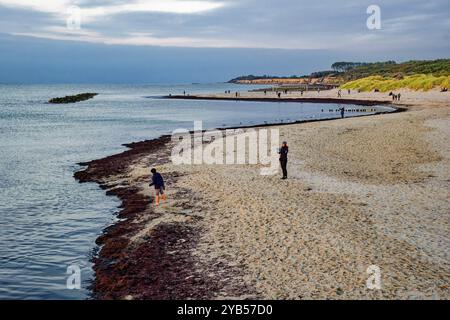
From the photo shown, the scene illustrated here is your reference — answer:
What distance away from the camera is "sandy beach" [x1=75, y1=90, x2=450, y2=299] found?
451 inches

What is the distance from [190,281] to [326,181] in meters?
11.7

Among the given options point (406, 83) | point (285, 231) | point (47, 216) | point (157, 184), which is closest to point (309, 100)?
point (406, 83)

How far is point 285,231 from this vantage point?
14.9m

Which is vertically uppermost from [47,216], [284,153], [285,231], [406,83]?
[406,83]

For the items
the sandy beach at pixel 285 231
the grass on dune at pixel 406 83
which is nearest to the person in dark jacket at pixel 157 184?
the sandy beach at pixel 285 231

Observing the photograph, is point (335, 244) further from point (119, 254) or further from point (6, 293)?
point (6, 293)

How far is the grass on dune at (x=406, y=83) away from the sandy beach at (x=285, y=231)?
66627mm

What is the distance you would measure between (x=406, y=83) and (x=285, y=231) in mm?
90173

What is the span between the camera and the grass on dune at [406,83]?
8725 centimetres

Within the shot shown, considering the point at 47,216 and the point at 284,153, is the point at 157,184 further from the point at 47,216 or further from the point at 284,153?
the point at 284,153

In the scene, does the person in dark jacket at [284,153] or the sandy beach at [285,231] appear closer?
the sandy beach at [285,231]

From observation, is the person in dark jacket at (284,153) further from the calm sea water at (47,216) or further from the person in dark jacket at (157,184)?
the calm sea water at (47,216)

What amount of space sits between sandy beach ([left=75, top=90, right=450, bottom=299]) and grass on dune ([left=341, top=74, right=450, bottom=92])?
219 ft

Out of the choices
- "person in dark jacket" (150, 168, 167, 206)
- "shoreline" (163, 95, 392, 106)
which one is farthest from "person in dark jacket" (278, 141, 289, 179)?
"shoreline" (163, 95, 392, 106)
